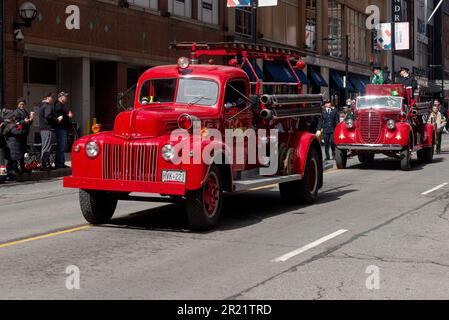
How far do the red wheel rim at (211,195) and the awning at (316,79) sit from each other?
3716 cm

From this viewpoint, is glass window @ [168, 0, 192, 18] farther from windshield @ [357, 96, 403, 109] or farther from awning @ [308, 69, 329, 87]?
awning @ [308, 69, 329, 87]

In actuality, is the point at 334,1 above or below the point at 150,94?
above

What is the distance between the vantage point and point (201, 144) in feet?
30.2

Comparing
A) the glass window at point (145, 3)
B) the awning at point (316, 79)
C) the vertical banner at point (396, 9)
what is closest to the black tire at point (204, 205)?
the glass window at point (145, 3)

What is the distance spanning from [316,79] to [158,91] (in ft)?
118

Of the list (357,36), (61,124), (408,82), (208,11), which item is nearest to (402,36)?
(357,36)

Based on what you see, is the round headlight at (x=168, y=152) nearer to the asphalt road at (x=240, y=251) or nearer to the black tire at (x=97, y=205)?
the asphalt road at (x=240, y=251)

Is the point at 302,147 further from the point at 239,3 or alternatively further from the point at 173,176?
the point at 239,3
